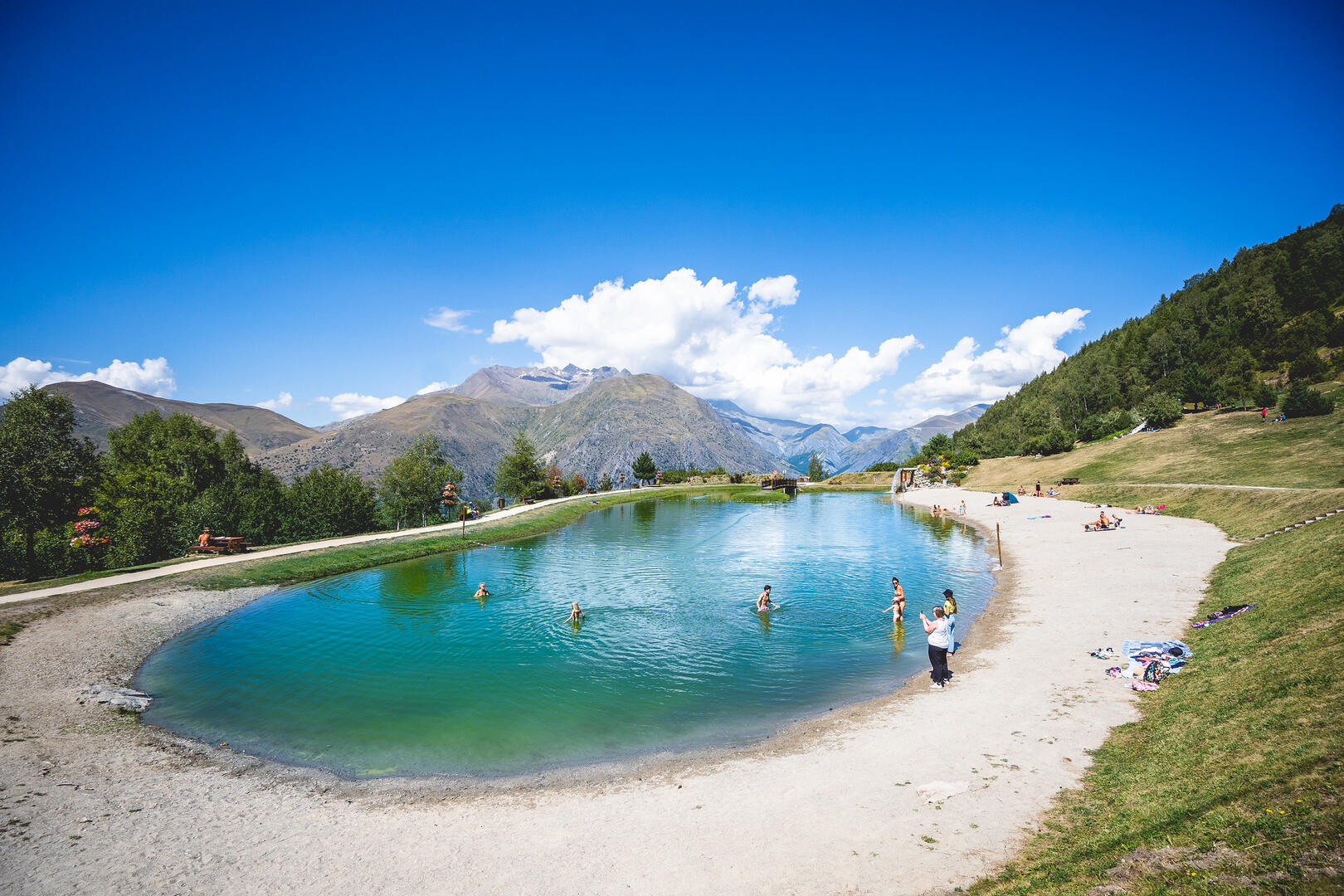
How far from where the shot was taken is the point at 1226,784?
858 centimetres

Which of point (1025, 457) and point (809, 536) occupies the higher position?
point (1025, 457)

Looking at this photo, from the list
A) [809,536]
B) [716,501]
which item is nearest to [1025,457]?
[716,501]

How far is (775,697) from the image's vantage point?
19.4 m

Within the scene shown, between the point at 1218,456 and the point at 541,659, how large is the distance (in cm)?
8248

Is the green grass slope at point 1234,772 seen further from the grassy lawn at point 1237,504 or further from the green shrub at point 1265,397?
the green shrub at point 1265,397

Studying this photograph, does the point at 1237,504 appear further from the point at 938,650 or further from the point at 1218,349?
the point at 1218,349

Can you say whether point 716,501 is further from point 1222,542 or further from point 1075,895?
point 1075,895

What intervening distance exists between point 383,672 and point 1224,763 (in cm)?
2732

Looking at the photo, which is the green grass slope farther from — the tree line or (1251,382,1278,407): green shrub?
(1251,382,1278,407): green shrub

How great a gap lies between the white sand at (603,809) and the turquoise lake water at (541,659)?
2.07 meters

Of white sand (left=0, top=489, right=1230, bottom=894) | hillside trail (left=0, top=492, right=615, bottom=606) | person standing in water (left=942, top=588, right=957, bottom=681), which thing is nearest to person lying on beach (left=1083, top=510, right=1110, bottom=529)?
white sand (left=0, top=489, right=1230, bottom=894)

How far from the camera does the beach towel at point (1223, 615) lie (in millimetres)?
17656

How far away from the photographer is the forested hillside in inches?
3487

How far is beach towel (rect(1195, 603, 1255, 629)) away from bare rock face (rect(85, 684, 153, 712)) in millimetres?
38551
